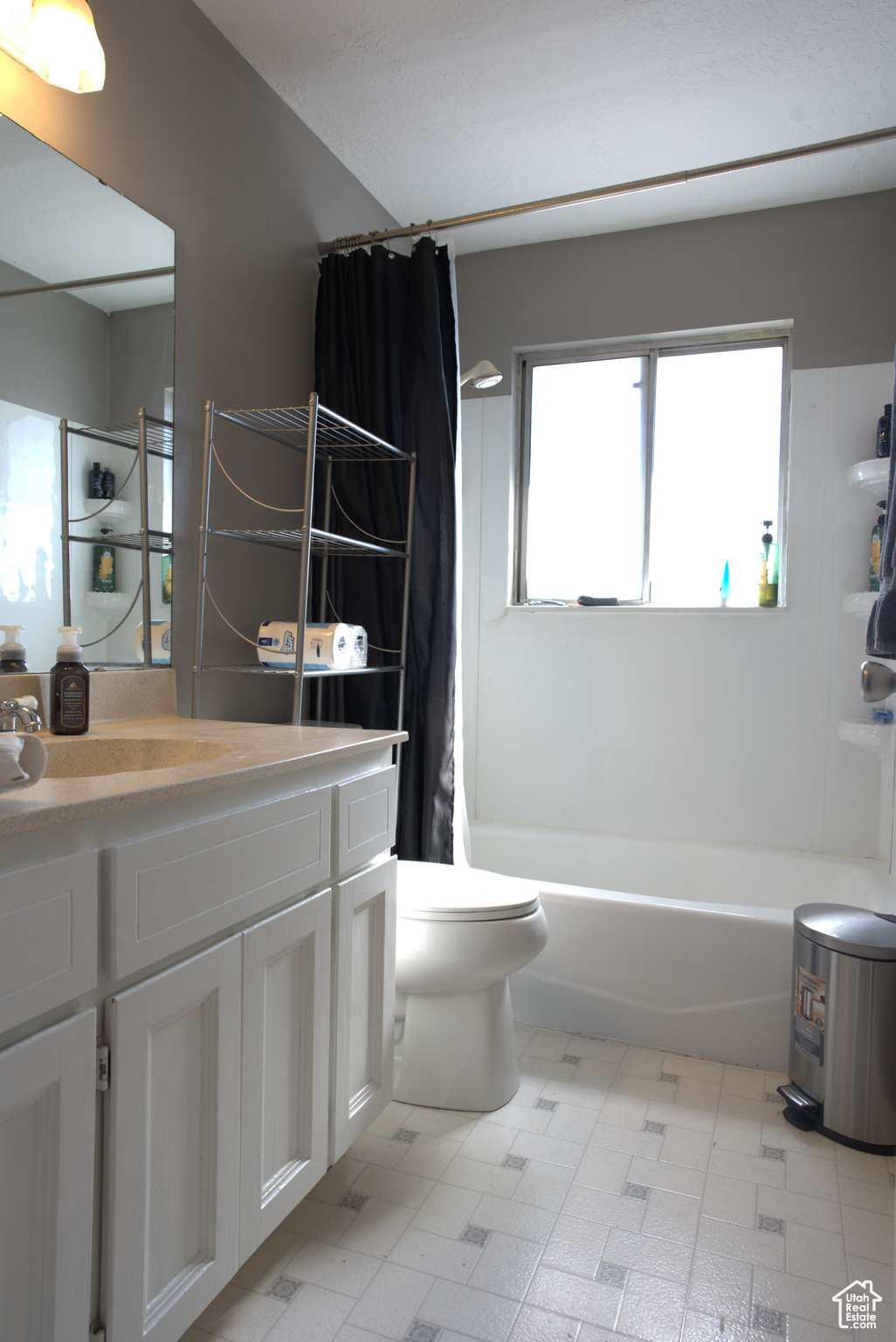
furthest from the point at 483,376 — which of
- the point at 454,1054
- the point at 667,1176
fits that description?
the point at 667,1176

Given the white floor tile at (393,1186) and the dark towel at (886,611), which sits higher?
the dark towel at (886,611)

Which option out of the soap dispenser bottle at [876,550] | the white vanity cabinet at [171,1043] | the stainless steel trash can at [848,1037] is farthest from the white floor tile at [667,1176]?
the soap dispenser bottle at [876,550]

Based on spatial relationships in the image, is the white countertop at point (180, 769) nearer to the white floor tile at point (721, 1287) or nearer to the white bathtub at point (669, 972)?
the white bathtub at point (669, 972)

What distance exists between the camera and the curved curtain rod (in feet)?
6.33

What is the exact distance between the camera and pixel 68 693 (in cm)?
141

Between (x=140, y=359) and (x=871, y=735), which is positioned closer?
(x=140, y=359)

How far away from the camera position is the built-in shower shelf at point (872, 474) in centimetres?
232

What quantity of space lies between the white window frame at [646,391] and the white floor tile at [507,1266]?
77.6 inches

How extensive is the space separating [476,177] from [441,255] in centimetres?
48

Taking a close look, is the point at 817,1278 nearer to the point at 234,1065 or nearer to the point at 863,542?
the point at 234,1065

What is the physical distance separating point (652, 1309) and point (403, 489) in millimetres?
1908

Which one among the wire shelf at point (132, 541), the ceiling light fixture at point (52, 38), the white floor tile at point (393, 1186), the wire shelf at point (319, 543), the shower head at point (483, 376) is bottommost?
the white floor tile at point (393, 1186)

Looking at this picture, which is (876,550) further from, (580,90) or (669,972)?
(580,90)

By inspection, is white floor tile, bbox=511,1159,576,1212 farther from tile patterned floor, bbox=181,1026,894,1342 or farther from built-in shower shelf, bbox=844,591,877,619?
built-in shower shelf, bbox=844,591,877,619
